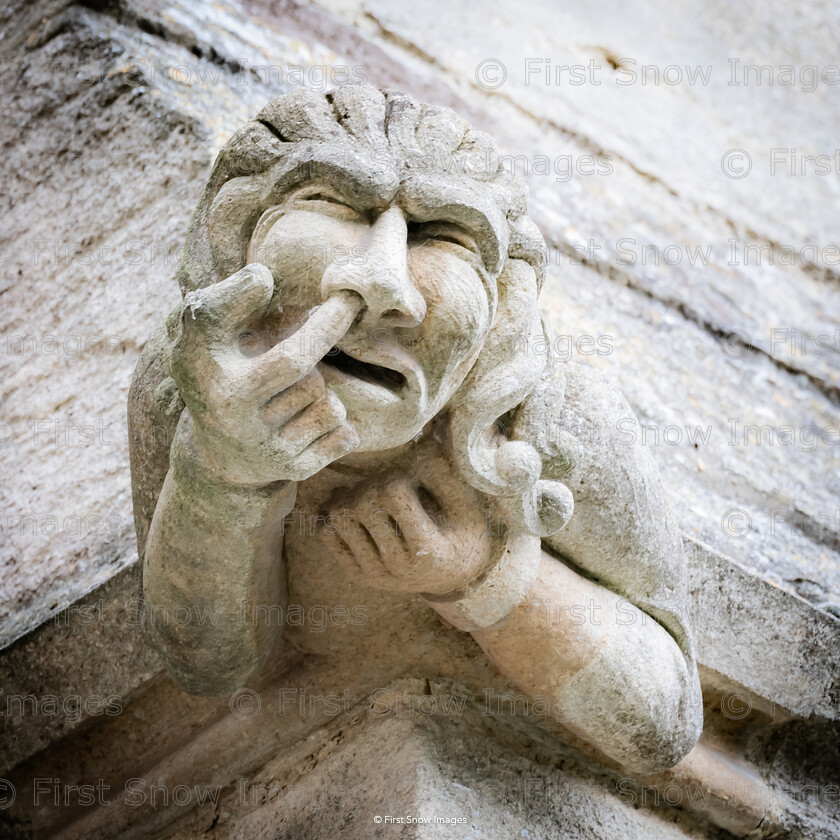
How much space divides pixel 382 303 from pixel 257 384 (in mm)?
146

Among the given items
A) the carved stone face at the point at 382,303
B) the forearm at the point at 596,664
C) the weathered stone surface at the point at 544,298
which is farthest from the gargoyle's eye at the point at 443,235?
the weathered stone surface at the point at 544,298

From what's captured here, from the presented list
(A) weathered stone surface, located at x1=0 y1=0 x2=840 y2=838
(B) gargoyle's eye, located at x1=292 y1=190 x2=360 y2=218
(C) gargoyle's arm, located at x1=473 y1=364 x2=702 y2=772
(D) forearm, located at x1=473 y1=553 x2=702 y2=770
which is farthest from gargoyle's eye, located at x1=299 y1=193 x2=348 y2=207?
(A) weathered stone surface, located at x1=0 y1=0 x2=840 y2=838

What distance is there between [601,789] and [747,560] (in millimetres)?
606

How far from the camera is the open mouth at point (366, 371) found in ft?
3.64

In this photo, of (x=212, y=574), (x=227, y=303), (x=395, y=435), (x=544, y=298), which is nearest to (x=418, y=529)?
(x=395, y=435)

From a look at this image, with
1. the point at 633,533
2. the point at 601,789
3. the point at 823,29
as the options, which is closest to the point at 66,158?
the point at 633,533

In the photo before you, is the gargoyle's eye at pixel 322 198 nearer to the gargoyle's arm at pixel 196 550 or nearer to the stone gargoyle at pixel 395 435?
the stone gargoyle at pixel 395 435

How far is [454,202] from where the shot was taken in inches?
44.9

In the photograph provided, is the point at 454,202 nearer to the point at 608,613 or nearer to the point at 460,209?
the point at 460,209

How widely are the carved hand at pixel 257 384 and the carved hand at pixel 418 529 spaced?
0.18 m

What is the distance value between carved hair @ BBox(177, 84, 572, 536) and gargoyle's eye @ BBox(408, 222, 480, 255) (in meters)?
0.02

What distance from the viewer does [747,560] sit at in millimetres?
1979

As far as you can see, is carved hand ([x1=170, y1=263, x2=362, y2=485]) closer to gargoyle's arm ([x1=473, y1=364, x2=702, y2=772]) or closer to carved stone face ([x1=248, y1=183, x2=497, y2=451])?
carved stone face ([x1=248, y1=183, x2=497, y2=451])

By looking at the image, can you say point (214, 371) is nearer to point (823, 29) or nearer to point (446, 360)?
point (446, 360)
